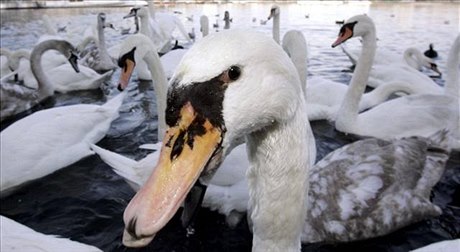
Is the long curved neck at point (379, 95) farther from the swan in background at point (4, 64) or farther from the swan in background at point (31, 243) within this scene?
the swan in background at point (4, 64)

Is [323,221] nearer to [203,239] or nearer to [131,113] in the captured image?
[203,239]

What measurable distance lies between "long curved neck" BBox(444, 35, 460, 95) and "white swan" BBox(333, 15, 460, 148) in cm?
1

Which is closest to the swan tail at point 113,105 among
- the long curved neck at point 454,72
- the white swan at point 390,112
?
the white swan at point 390,112

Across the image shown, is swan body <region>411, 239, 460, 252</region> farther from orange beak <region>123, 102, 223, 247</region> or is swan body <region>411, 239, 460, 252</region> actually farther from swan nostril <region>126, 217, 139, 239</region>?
swan nostril <region>126, 217, 139, 239</region>

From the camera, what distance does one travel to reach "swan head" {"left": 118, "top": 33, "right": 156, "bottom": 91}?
18.6 ft

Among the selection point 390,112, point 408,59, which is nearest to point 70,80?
point 390,112

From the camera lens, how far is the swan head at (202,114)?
1.36m

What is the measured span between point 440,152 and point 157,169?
3770 millimetres

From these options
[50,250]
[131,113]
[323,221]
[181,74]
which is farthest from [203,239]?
[131,113]

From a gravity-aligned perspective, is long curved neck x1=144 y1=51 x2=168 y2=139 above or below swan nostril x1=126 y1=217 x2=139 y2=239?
below

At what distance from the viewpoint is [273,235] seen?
1.92m

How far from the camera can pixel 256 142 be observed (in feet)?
5.93

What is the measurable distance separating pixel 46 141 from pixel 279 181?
404cm

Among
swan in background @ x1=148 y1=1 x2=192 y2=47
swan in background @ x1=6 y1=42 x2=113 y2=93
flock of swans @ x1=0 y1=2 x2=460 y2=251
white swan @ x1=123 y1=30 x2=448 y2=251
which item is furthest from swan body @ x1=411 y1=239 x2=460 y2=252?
swan in background @ x1=148 y1=1 x2=192 y2=47
